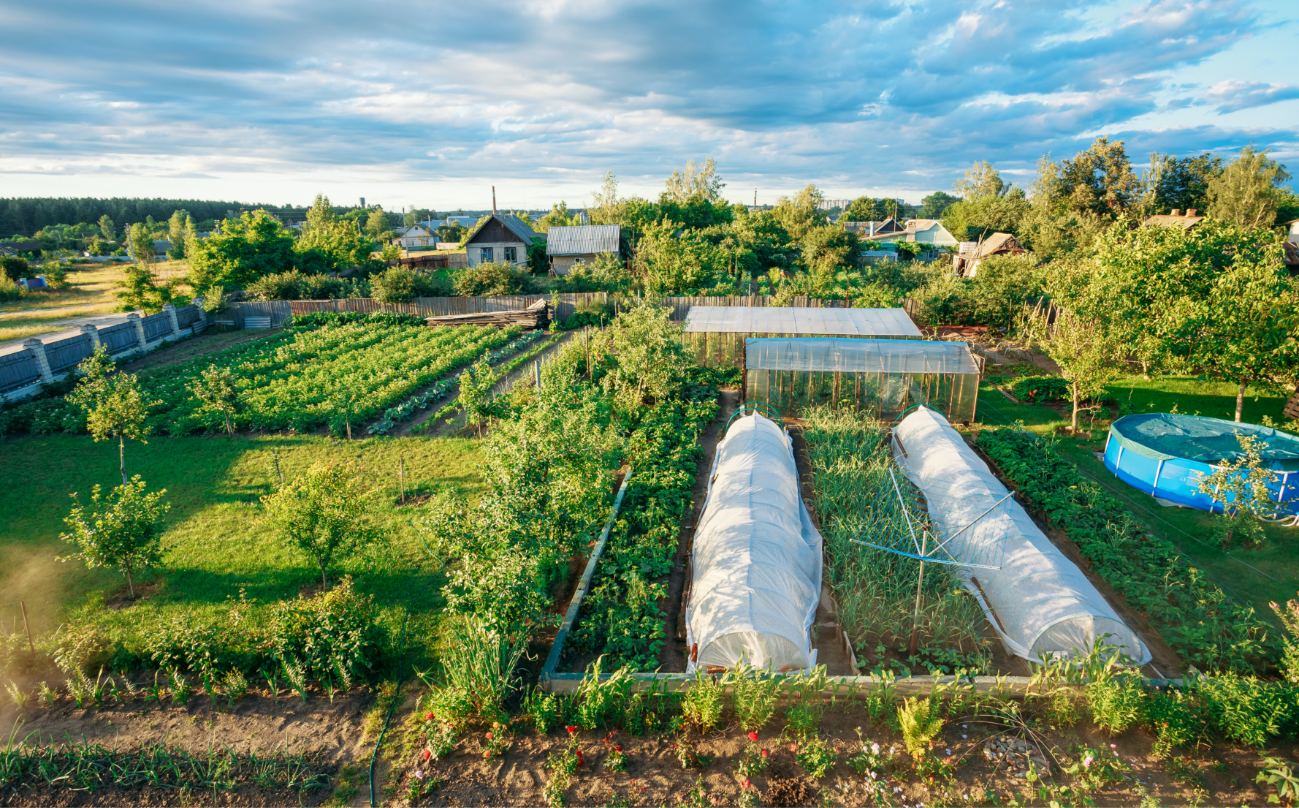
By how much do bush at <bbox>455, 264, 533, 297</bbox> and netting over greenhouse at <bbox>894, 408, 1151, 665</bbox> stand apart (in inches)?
979

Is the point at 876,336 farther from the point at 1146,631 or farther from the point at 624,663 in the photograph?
the point at 624,663

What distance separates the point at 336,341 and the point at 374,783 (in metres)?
21.8

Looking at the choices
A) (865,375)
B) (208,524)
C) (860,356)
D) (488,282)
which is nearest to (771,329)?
(860,356)

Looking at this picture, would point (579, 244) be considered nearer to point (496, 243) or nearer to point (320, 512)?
point (496, 243)

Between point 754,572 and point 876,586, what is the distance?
6.38 feet

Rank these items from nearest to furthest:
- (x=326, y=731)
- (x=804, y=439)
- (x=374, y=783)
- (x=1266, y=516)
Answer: (x=374, y=783) < (x=326, y=731) < (x=1266, y=516) < (x=804, y=439)

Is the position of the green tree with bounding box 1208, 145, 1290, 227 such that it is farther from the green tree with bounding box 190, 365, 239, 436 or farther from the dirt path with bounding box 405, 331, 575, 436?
the green tree with bounding box 190, 365, 239, 436

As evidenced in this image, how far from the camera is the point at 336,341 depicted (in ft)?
78.6

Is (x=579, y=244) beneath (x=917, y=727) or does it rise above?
above

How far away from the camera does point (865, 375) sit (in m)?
15.4

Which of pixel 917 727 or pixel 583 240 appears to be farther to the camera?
pixel 583 240

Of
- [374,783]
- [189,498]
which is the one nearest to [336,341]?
[189,498]

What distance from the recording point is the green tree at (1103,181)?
144 feet

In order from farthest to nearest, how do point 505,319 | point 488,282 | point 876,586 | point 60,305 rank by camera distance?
point 60,305 → point 488,282 → point 505,319 → point 876,586
